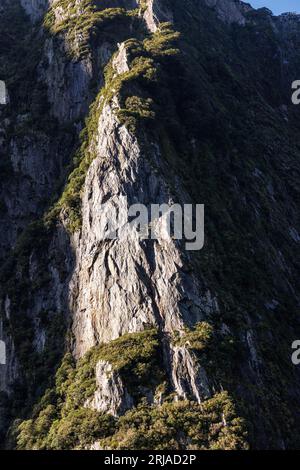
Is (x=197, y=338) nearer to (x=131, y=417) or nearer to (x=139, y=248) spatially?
(x=131, y=417)

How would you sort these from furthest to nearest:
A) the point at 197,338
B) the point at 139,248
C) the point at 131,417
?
the point at 139,248 < the point at 197,338 < the point at 131,417

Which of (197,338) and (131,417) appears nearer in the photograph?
(131,417)

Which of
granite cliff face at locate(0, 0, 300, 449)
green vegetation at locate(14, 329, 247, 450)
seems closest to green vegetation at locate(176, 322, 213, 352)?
granite cliff face at locate(0, 0, 300, 449)

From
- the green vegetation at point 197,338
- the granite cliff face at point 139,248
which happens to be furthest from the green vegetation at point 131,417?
the green vegetation at point 197,338

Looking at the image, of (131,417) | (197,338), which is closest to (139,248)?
A: (197,338)

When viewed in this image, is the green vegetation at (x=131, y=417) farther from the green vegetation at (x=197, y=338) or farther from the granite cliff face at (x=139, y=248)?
the green vegetation at (x=197, y=338)

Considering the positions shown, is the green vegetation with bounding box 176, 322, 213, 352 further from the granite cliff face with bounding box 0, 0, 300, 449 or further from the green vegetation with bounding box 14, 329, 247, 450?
the green vegetation with bounding box 14, 329, 247, 450

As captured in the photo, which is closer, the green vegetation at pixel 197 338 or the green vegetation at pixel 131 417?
the green vegetation at pixel 131 417
